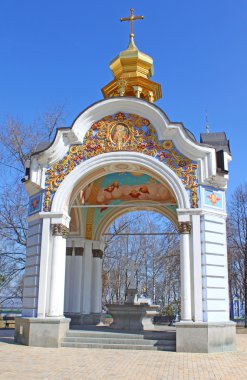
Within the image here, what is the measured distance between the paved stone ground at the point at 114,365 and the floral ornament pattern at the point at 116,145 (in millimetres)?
4177

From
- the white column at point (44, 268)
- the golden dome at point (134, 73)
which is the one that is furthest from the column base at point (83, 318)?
the golden dome at point (134, 73)

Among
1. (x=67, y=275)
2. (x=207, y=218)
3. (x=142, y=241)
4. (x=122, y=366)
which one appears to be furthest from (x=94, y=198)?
(x=142, y=241)

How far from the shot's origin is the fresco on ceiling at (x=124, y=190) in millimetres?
15352

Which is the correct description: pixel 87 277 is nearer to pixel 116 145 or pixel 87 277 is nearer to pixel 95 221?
pixel 95 221

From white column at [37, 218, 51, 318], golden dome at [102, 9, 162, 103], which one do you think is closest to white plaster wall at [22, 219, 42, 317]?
white column at [37, 218, 51, 318]

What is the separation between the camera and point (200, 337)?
403 inches

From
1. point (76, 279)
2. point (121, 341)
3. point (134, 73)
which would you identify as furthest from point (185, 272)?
point (134, 73)

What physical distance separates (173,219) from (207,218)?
4612mm

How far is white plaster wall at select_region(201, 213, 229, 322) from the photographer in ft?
35.0

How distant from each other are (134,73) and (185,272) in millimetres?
9670

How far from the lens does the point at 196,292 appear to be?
10.7m

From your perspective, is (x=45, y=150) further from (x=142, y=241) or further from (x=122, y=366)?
(x=142, y=241)

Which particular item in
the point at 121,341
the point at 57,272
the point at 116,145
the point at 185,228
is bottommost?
the point at 121,341

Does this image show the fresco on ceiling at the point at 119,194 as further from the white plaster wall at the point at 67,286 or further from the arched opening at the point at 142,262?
the arched opening at the point at 142,262
